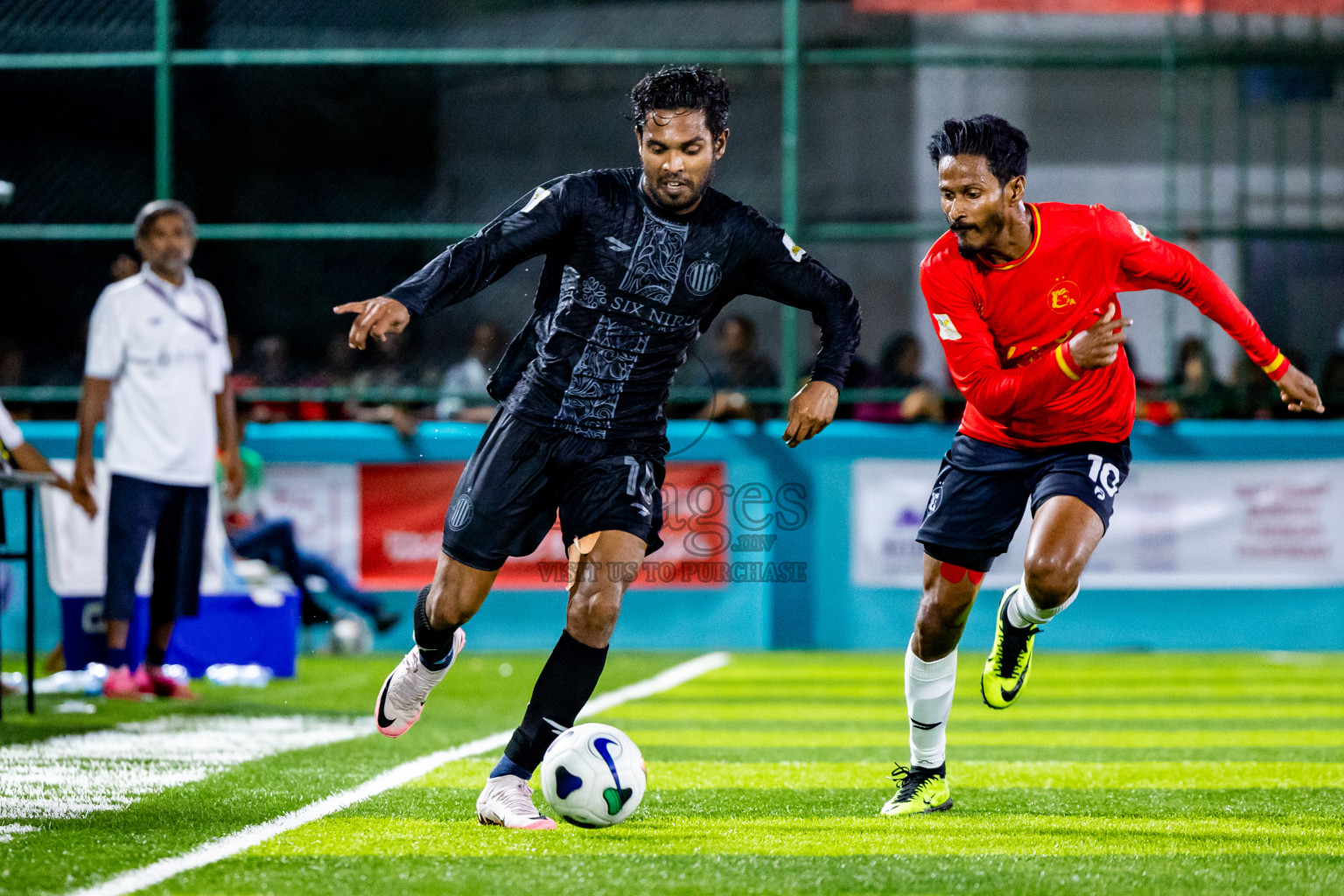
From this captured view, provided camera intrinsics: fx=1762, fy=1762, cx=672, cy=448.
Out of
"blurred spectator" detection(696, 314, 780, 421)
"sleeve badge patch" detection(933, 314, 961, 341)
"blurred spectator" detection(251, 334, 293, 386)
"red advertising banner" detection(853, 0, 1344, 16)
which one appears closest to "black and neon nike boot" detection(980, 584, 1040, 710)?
"sleeve badge patch" detection(933, 314, 961, 341)

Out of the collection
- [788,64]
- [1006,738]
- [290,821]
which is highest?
[788,64]

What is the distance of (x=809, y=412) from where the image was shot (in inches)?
196

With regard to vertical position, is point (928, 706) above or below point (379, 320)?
below

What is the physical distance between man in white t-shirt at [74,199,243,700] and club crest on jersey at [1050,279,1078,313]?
4942mm

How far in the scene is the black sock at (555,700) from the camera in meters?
5.04

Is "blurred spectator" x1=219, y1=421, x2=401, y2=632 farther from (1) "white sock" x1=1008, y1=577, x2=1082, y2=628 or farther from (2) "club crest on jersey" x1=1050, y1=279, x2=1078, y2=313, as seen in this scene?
(2) "club crest on jersey" x1=1050, y1=279, x2=1078, y2=313

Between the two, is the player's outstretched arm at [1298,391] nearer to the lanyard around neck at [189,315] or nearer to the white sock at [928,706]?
the white sock at [928,706]

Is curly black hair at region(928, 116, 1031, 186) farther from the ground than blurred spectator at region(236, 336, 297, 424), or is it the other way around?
curly black hair at region(928, 116, 1031, 186)

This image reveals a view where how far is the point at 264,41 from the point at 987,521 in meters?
9.93

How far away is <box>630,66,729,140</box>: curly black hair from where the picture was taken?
4984 mm

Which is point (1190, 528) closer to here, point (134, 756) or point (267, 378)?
point (267, 378)

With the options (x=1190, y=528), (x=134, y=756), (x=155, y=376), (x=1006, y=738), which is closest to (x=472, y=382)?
(x=155, y=376)

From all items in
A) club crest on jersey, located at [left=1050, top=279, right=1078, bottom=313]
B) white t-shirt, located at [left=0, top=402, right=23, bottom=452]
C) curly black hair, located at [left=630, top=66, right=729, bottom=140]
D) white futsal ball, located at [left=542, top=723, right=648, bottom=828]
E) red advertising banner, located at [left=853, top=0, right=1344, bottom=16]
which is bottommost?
white futsal ball, located at [left=542, top=723, right=648, bottom=828]

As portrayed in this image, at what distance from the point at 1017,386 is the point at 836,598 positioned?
7278 mm
